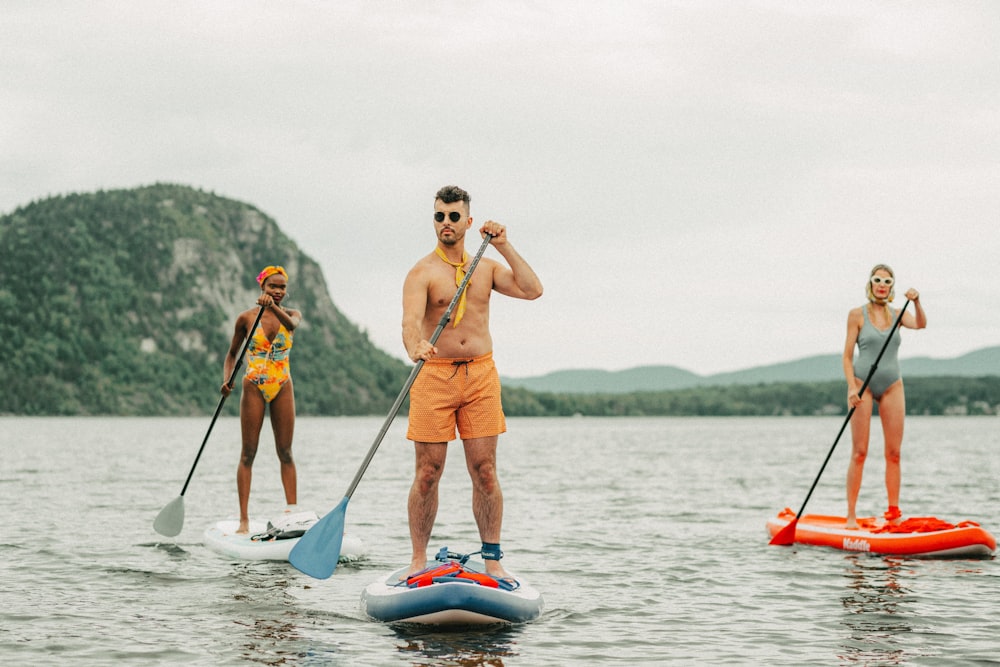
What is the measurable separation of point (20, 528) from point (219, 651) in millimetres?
9559

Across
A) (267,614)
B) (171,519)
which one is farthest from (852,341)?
(171,519)

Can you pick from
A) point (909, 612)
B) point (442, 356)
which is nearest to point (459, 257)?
point (442, 356)

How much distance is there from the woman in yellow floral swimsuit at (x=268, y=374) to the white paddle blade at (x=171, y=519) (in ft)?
5.61

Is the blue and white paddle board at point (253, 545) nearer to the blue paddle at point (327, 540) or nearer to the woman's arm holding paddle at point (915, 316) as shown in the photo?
the blue paddle at point (327, 540)

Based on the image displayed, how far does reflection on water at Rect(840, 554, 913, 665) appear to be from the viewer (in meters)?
8.65

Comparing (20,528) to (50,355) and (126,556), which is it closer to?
(126,556)

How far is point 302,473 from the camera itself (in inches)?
1469

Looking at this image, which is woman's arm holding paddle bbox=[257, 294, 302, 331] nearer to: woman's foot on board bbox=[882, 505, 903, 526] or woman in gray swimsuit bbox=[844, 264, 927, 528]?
woman in gray swimsuit bbox=[844, 264, 927, 528]

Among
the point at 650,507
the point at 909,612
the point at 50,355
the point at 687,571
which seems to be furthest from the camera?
the point at 50,355

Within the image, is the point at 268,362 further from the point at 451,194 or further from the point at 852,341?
the point at 852,341

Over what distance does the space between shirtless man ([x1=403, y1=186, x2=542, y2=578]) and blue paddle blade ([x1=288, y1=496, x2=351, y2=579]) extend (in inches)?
25.3

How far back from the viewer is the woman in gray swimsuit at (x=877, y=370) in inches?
539

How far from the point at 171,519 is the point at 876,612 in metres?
8.59

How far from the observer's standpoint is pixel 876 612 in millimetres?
10312
